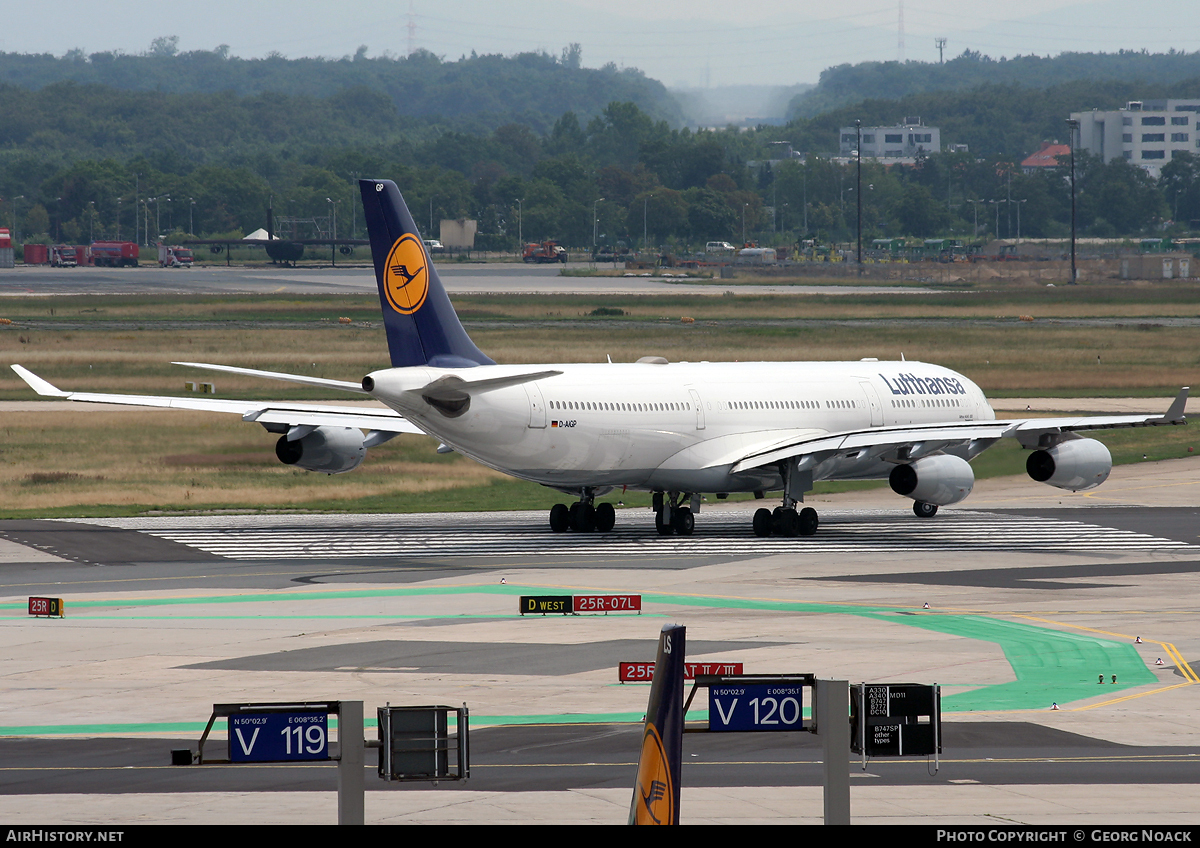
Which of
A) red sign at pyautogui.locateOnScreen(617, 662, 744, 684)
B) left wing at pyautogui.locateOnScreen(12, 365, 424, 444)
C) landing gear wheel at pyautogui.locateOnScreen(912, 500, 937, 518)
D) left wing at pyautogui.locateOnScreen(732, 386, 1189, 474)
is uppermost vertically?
left wing at pyautogui.locateOnScreen(12, 365, 424, 444)

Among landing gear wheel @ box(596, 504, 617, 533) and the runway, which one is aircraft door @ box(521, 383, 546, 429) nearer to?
the runway

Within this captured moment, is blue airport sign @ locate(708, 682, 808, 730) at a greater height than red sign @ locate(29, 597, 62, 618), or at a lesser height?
greater

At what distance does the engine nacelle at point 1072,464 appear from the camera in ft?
160

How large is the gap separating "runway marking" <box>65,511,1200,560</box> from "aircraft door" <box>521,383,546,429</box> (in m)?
3.70

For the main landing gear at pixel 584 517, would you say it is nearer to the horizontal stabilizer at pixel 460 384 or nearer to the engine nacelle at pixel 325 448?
the engine nacelle at pixel 325 448

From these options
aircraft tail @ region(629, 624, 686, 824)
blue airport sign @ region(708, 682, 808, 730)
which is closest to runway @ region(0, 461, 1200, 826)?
blue airport sign @ region(708, 682, 808, 730)

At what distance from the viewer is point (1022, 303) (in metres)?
150

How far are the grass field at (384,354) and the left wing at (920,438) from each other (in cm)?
1290

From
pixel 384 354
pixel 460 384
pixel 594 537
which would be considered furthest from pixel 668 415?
pixel 384 354

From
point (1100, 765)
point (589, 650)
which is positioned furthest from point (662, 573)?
point (1100, 765)

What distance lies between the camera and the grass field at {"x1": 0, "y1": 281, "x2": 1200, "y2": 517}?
60562mm

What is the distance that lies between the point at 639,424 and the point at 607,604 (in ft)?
40.4

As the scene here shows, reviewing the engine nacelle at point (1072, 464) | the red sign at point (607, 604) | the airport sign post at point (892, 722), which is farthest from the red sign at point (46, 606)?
the engine nacelle at point (1072, 464)

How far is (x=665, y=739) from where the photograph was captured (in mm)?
11672
